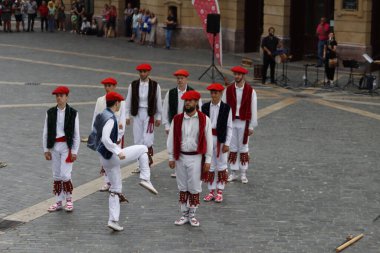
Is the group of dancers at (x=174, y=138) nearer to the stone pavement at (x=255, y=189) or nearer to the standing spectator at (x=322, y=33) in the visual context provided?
the stone pavement at (x=255, y=189)

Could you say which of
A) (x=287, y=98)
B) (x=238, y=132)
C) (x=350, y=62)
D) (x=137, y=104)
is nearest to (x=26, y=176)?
(x=137, y=104)

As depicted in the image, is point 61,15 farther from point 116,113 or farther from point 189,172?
point 189,172

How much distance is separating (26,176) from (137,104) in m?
2.26

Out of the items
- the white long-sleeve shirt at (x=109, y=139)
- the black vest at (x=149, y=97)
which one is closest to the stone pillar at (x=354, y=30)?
the black vest at (x=149, y=97)

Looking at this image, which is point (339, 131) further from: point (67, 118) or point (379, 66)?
point (379, 66)

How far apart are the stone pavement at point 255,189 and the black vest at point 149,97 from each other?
3.69ft

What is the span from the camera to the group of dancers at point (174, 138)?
11789 millimetres

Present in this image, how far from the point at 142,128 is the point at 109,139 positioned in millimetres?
3411

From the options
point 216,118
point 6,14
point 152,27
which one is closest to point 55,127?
point 216,118

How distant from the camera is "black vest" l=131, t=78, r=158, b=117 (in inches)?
581

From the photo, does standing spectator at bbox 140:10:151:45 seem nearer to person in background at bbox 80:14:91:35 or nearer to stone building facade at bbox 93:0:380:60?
stone building facade at bbox 93:0:380:60

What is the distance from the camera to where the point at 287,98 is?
23594 millimetres

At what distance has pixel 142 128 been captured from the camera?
49.3ft

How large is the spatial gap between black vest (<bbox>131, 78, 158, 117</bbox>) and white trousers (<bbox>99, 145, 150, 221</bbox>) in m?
3.07
